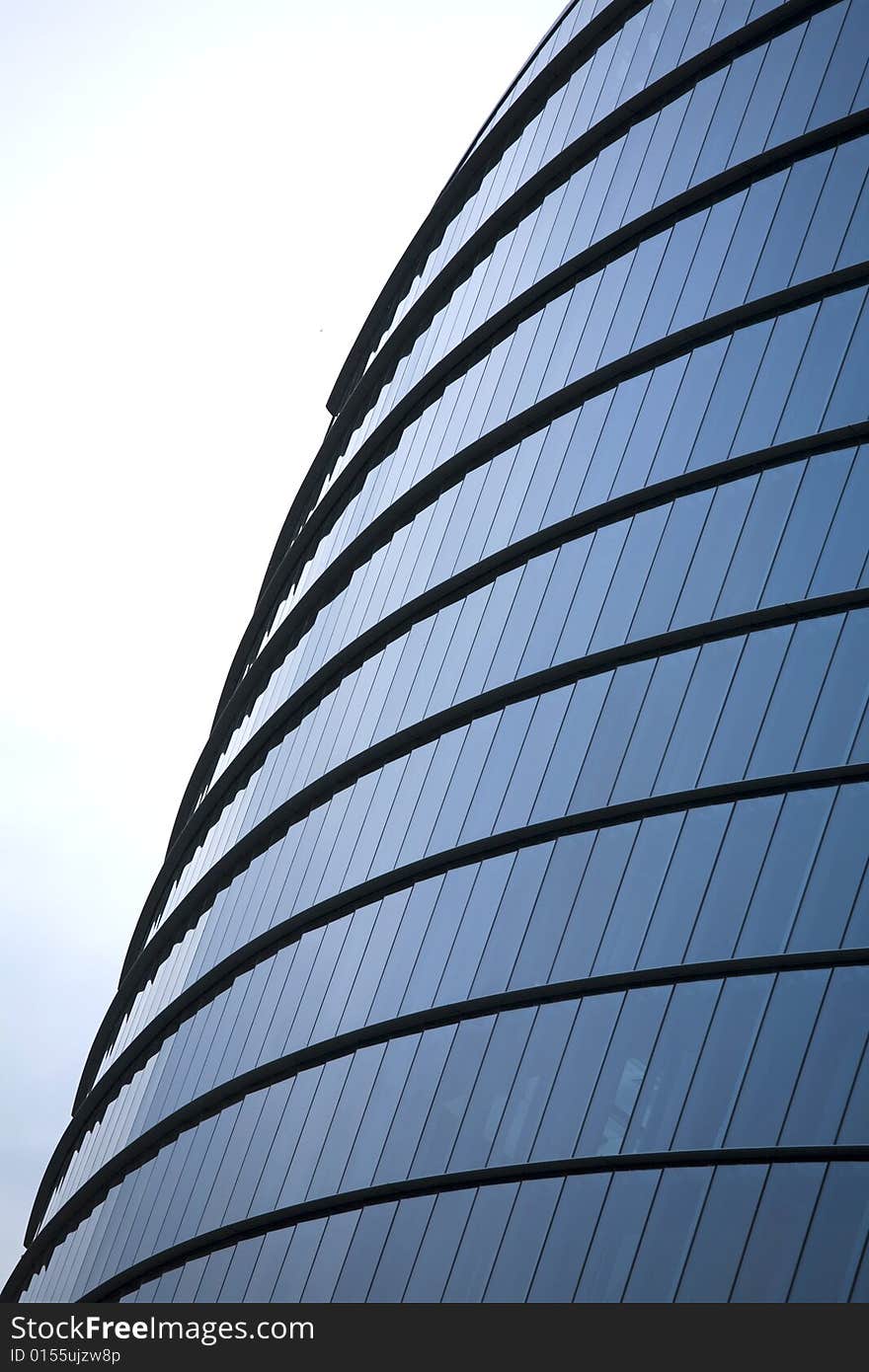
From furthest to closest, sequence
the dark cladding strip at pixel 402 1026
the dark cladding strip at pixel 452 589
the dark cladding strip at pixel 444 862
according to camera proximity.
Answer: the dark cladding strip at pixel 452 589
the dark cladding strip at pixel 444 862
the dark cladding strip at pixel 402 1026

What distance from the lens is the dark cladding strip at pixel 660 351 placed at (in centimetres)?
2586

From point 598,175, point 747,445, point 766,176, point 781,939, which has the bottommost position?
point 781,939

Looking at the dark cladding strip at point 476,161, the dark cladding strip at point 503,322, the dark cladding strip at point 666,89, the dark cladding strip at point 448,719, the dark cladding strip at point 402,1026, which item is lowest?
the dark cladding strip at point 402,1026

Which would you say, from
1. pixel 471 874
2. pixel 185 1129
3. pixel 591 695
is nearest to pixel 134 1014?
pixel 185 1129

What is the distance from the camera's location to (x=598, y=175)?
110 feet

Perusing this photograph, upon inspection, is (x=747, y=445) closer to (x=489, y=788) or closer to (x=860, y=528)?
(x=860, y=528)

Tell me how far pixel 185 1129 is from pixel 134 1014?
34.1 ft

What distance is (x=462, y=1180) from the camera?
24422 millimetres

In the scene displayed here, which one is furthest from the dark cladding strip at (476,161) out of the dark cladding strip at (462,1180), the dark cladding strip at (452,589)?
the dark cladding strip at (462,1180)

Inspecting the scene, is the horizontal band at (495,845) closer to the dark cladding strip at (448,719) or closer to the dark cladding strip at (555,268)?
the dark cladding strip at (448,719)

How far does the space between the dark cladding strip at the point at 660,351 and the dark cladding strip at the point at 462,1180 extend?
43.6 feet

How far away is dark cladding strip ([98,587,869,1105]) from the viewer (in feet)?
77.9

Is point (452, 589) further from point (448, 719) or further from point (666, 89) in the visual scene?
point (666, 89)
